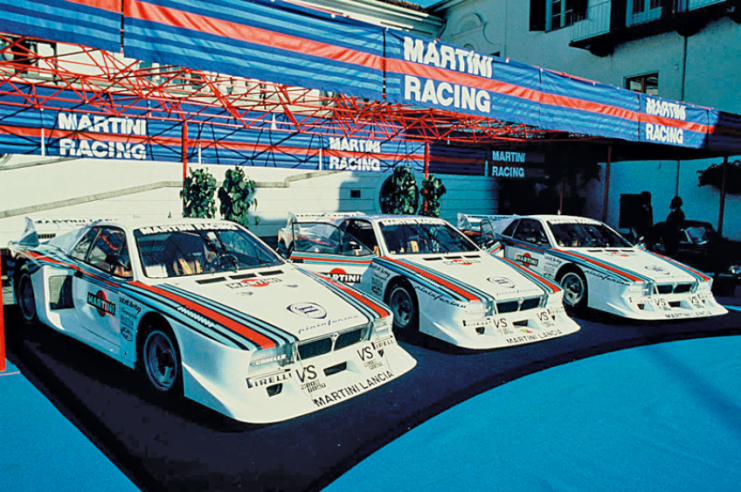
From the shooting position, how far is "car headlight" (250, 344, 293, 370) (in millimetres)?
3355

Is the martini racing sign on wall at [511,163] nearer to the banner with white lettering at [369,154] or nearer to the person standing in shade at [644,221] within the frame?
the banner with white lettering at [369,154]

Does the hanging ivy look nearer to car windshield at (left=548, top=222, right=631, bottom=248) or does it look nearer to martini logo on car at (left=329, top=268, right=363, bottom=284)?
car windshield at (left=548, top=222, right=631, bottom=248)

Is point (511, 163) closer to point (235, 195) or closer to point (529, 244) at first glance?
point (235, 195)

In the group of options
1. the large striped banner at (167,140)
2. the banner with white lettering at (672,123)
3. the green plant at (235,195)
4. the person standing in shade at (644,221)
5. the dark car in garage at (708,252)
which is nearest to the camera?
the dark car in garage at (708,252)

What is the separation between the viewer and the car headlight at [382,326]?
414 cm

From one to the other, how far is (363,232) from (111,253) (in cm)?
286

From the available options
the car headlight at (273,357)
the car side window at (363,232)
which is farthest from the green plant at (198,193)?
the car headlight at (273,357)

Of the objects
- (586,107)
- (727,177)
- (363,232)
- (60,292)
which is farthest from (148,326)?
(727,177)

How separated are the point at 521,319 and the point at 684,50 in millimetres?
15058

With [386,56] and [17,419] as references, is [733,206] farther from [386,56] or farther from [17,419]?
[17,419]

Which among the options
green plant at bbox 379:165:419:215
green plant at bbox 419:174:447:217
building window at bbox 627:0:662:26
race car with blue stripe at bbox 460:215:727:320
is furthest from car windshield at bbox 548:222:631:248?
building window at bbox 627:0:662:26

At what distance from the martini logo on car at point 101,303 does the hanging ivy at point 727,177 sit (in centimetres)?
1563

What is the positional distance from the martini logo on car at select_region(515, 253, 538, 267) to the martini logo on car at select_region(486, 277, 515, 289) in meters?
2.10

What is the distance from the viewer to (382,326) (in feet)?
13.8
